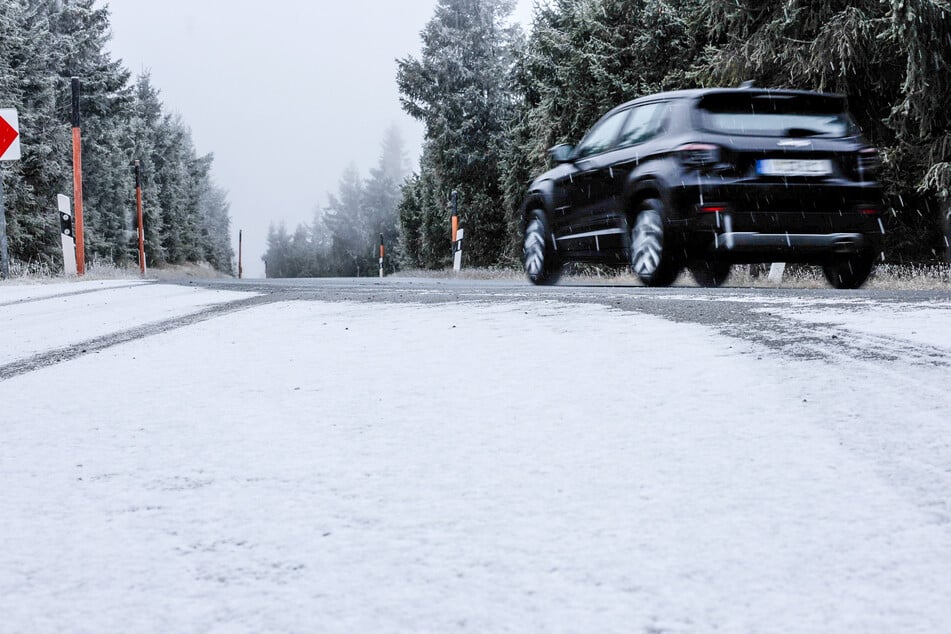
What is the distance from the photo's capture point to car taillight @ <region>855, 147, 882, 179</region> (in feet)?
24.9

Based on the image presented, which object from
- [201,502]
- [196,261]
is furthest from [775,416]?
[196,261]

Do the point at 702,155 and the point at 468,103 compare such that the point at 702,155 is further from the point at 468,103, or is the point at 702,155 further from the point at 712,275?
the point at 468,103

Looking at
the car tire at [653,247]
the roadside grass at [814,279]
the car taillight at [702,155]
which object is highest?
the car taillight at [702,155]

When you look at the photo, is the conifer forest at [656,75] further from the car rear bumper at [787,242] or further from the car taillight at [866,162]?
the car rear bumper at [787,242]

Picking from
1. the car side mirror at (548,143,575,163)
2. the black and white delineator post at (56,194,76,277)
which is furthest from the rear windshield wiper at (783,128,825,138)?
the black and white delineator post at (56,194,76,277)

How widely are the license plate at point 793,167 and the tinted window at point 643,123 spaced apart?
→ 92 cm

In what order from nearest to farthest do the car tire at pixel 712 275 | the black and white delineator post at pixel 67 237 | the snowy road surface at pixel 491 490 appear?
1. the snowy road surface at pixel 491 490
2. the car tire at pixel 712 275
3. the black and white delineator post at pixel 67 237

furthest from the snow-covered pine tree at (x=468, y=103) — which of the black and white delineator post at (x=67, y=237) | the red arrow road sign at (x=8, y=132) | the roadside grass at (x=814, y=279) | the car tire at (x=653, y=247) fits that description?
the car tire at (x=653, y=247)

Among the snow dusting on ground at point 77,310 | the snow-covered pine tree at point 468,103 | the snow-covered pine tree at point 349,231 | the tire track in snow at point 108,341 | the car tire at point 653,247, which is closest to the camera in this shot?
the tire track in snow at point 108,341

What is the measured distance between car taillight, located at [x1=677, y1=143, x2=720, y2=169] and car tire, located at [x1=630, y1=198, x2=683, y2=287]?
45cm

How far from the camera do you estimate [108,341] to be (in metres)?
4.53

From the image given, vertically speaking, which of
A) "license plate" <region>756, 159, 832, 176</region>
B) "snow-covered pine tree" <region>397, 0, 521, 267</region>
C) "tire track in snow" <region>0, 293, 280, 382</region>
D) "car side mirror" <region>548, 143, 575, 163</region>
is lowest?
"tire track in snow" <region>0, 293, 280, 382</region>

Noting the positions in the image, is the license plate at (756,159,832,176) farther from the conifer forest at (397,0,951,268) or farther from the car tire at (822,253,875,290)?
the conifer forest at (397,0,951,268)

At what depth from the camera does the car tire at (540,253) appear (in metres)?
10.1
